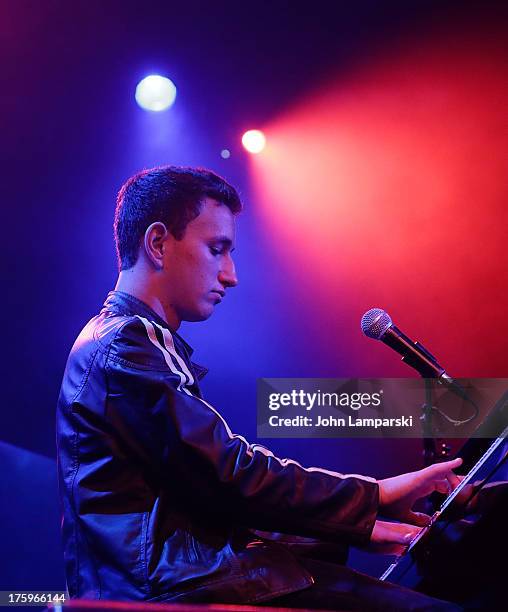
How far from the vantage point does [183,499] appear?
1.43 metres

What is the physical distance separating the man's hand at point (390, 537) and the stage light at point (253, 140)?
312 centimetres

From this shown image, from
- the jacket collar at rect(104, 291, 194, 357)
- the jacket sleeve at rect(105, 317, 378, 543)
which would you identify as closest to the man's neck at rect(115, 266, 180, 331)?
the jacket collar at rect(104, 291, 194, 357)

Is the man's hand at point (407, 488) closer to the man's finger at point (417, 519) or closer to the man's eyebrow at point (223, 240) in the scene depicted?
the man's finger at point (417, 519)

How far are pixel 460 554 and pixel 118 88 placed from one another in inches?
135

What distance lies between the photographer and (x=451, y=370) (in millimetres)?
4023

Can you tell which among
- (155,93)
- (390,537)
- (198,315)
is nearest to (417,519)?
(390,537)

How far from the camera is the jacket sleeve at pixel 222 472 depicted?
4.50 ft

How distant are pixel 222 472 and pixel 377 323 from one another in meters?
1.38

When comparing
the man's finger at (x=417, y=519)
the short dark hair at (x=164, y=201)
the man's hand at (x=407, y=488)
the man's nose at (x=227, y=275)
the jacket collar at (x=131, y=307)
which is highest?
the short dark hair at (x=164, y=201)

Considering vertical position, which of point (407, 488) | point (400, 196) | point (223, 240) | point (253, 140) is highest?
point (253, 140)

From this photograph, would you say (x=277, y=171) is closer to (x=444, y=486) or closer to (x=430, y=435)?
(x=430, y=435)

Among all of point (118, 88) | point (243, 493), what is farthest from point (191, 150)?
point (243, 493)

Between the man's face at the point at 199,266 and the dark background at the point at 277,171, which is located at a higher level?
the dark background at the point at 277,171

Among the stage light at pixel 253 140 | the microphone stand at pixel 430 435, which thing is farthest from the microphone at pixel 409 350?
the stage light at pixel 253 140
